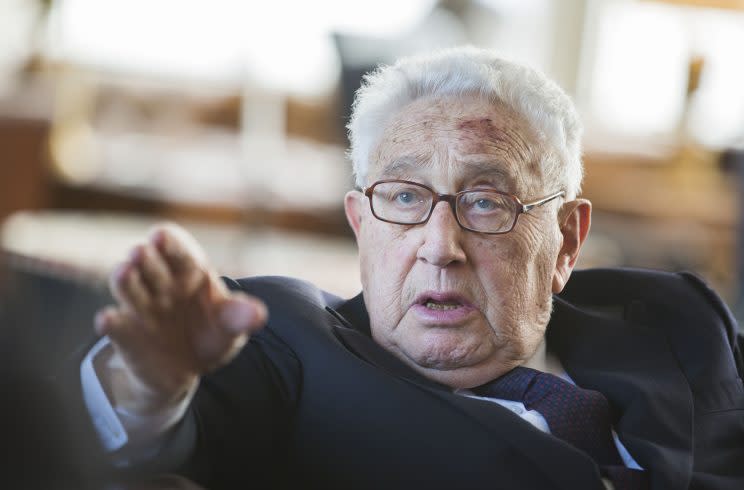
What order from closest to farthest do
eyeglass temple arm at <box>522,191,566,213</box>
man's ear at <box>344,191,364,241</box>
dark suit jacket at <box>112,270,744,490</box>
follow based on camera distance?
dark suit jacket at <box>112,270,744,490</box> → eyeglass temple arm at <box>522,191,566,213</box> → man's ear at <box>344,191,364,241</box>

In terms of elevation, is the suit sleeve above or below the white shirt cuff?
below

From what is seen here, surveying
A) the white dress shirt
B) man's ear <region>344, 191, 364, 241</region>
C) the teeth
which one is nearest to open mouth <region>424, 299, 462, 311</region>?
the teeth

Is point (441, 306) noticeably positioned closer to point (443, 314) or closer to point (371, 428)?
point (443, 314)

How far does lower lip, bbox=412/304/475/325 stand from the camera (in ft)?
4.74

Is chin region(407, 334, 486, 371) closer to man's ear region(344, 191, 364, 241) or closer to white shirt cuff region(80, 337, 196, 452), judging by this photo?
man's ear region(344, 191, 364, 241)

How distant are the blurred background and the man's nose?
14.0 ft

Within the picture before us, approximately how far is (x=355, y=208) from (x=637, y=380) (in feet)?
1.75

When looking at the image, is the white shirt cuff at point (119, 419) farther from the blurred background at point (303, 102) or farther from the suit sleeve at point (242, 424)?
the blurred background at point (303, 102)

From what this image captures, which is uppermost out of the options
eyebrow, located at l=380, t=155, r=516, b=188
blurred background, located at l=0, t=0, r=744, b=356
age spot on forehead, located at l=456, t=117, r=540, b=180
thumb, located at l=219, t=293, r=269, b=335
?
age spot on forehead, located at l=456, t=117, r=540, b=180

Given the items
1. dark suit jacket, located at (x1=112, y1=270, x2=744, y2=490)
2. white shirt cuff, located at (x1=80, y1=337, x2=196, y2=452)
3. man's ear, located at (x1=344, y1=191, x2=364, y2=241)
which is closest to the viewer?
white shirt cuff, located at (x1=80, y1=337, x2=196, y2=452)

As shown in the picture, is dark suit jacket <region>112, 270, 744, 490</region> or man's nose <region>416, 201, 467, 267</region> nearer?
dark suit jacket <region>112, 270, 744, 490</region>

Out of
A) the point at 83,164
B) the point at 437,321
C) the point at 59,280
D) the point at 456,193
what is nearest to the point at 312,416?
the point at 437,321

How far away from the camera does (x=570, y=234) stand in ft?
5.37

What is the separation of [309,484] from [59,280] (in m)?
0.82
